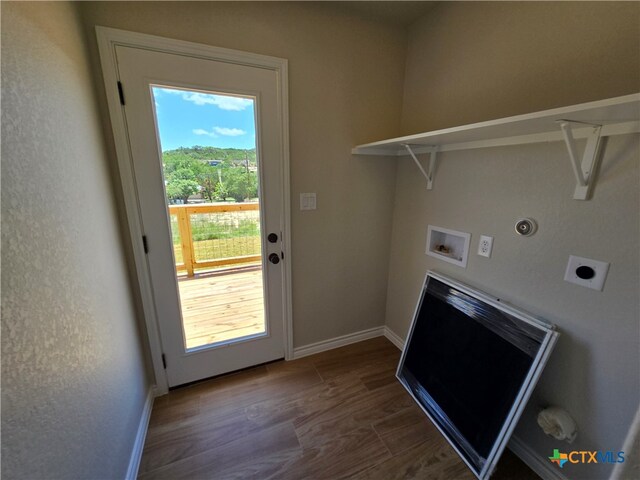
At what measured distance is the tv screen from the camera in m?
1.21

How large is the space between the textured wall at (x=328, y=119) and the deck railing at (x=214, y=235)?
A: 0.31 meters

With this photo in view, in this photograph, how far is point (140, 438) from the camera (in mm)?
1414

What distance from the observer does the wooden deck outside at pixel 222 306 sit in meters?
1.81

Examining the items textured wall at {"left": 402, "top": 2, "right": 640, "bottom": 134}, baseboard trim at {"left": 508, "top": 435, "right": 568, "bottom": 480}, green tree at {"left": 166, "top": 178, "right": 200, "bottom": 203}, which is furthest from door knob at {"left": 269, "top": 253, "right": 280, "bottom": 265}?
baseboard trim at {"left": 508, "top": 435, "right": 568, "bottom": 480}

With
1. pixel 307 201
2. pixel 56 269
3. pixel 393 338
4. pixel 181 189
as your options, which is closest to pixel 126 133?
pixel 181 189

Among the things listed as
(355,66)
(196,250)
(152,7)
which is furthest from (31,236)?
(355,66)

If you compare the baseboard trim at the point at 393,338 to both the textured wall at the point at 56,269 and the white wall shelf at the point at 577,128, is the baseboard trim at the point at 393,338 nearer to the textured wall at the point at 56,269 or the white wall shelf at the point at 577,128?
the white wall shelf at the point at 577,128

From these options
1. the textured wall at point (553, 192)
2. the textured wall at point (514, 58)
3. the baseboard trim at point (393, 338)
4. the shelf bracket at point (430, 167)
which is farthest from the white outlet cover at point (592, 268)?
the baseboard trim at point (393, 338)

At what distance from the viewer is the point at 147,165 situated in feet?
4.69

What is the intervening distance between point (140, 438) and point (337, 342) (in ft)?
4.66

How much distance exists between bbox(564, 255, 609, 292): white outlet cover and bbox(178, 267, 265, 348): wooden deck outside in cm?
169

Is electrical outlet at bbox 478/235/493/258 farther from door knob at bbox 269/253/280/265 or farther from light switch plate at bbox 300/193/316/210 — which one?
door knob at bbox 269/253/280/265

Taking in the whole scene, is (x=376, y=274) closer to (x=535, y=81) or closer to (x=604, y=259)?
(x=604, y=259)

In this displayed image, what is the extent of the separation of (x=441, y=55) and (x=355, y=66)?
21.5 inches
